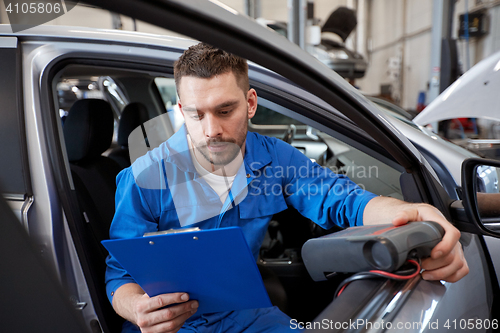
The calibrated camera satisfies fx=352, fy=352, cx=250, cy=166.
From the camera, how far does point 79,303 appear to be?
1.12 m

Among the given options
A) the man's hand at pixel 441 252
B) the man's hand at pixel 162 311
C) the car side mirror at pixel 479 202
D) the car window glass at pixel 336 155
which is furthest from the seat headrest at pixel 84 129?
the car side mirror at pixel 479 202

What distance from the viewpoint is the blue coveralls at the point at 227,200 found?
1.04m

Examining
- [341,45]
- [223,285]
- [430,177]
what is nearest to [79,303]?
[223,285]

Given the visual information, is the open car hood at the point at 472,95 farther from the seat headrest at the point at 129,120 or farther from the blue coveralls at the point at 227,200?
the seat headrest at the point at 129,120

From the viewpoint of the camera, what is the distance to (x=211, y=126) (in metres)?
1.03

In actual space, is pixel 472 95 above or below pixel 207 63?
below

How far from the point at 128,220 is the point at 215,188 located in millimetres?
279

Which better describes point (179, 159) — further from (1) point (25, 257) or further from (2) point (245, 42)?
(1) point (25, 257)

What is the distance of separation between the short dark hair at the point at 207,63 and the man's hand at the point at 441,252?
0.62m

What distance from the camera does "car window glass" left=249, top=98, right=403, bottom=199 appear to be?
4.14 feet

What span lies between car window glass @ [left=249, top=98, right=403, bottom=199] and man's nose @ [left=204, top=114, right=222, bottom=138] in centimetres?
30

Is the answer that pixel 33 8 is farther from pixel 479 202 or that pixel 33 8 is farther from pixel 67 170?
pixel 479 202
